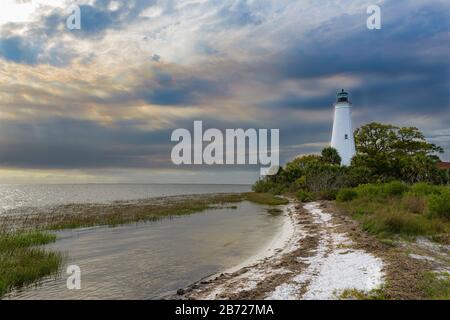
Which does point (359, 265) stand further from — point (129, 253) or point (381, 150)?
point (381, 150)

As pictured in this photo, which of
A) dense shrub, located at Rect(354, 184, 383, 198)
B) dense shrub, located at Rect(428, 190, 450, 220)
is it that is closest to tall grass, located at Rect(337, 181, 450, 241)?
dense shrub, located at Rect(428, 190, 450, 220)

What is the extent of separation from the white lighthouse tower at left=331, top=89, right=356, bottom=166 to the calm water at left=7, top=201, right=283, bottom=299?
1224 inches

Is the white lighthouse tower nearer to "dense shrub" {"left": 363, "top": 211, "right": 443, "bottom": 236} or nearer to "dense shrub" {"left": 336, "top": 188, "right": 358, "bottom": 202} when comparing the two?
"dense shrub" {"left": 336, "top": 188, "right": 358, "bottom": 202}

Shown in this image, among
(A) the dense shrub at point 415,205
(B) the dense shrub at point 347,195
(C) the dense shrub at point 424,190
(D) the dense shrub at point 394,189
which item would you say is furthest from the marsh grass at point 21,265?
(B) the dense shrub at point 347,195

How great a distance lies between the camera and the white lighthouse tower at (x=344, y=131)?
2060 inches

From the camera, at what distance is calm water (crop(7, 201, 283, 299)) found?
416 inches

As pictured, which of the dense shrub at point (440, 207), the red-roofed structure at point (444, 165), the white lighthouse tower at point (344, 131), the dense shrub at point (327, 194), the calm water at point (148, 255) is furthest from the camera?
the red-roofed structure at point (444, 165)

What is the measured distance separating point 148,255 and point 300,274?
7.85m

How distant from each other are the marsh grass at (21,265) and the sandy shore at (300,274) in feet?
18.2

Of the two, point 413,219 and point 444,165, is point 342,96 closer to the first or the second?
point 444,165

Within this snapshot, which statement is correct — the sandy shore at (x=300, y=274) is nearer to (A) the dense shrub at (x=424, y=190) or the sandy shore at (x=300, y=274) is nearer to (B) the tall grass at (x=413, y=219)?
(B) the tall grass at (x=413, y=219)

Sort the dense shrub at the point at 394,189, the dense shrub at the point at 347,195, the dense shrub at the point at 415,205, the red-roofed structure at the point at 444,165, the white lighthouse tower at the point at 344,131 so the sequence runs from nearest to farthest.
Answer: the dense shrub at the point at 415,205, the dense shrub at the point at 394,189, the dense shrub at the point at 347,195, the white lighthouse tower at the point at 344,131, the red-roofed structure at the point at 444,165

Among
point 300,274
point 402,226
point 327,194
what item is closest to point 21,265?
point 300,274
